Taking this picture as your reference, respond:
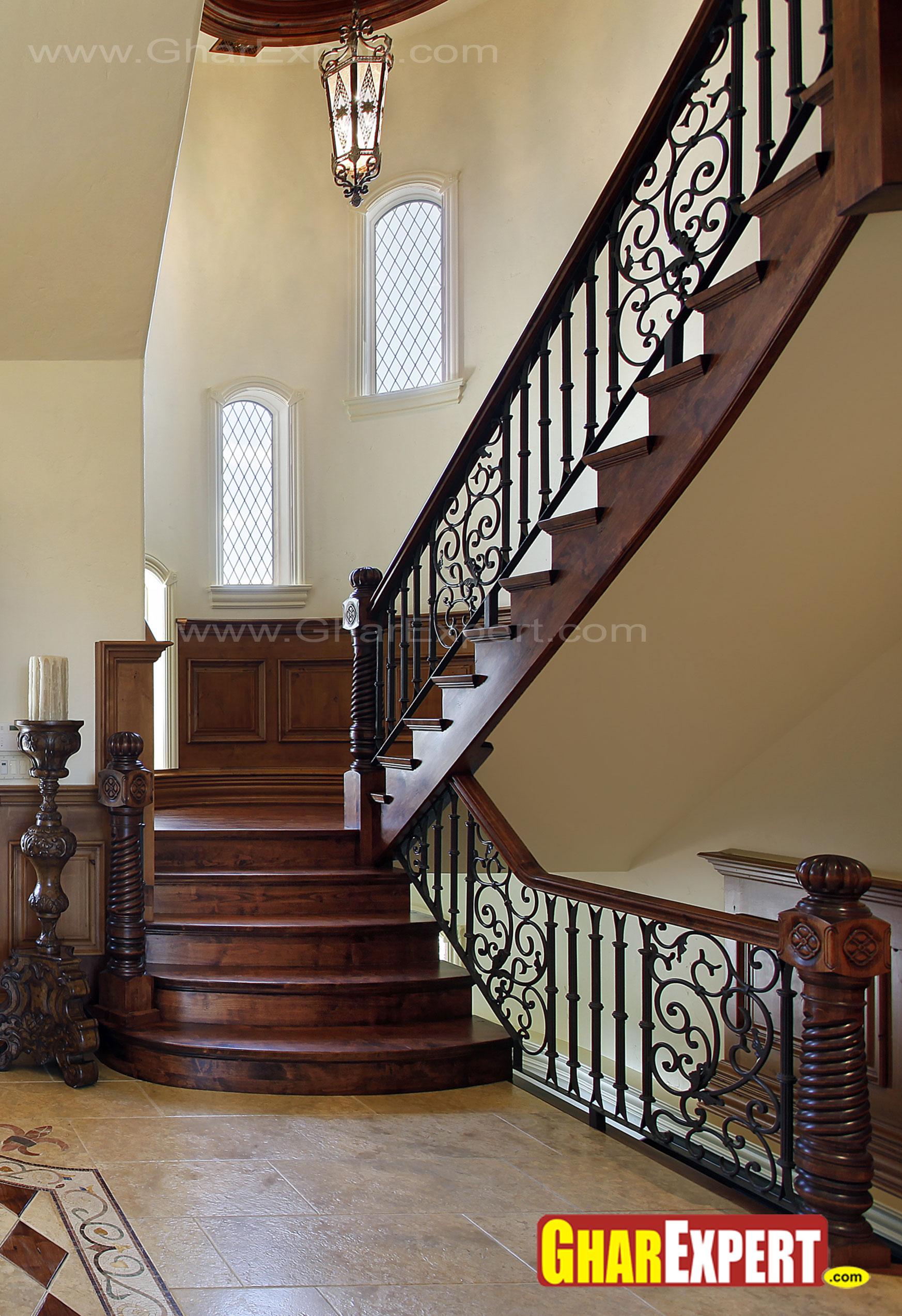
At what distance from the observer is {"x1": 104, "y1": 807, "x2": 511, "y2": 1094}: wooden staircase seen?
4.02 meters

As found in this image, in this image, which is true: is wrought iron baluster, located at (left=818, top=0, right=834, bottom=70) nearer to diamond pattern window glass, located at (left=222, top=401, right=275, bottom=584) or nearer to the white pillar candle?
the white pillar candle

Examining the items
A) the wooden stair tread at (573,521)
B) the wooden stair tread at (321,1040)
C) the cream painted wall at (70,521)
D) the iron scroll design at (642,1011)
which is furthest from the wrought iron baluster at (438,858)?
the cream painted wall at (70,521)

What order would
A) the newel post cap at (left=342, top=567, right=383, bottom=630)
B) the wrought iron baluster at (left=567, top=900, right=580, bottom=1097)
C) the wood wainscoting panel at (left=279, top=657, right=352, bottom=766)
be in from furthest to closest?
the wood wainscoting panel at (left=279, top=657, right=352, bottom=766), the newel post cap at (left=342, top=567, right=383, bottom=630), the wrought iron baluster at (left=567, top=900, right=580, bottom=1097)

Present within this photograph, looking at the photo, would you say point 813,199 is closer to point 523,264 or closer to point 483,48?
point 523,264

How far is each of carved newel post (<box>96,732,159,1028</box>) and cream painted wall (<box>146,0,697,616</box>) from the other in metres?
3.47

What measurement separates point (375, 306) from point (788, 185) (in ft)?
18.2

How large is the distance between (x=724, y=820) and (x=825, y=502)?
2.08 m

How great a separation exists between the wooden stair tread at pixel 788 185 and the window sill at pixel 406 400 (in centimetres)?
461

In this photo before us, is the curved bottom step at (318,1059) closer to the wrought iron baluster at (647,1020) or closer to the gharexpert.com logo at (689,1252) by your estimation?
the wrought iron baluster at (647,1020)

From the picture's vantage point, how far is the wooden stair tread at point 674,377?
3361mm

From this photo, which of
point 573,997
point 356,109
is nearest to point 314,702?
point 356,109

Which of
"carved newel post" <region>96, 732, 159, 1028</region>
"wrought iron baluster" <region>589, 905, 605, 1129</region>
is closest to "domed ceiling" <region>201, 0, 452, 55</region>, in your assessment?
"carved newel post" <region>96, 732, 159, 1028</region>

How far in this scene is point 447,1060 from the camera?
406 centimetres

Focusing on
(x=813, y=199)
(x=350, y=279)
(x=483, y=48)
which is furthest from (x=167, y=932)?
(x=483, y=48)
